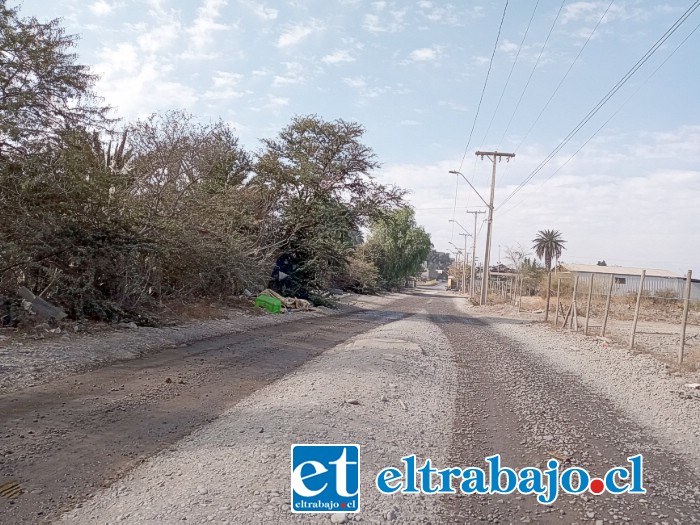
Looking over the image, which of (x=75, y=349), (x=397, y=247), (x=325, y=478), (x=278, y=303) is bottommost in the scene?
(x=75, y=349)

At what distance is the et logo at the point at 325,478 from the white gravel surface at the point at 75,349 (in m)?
4.34

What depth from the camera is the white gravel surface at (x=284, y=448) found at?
346 centimetres

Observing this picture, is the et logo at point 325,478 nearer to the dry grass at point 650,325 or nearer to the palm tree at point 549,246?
the dry grass at point 650,325

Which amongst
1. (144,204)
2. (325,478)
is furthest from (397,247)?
(325,478)

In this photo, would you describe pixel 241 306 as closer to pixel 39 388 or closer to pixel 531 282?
pixel 39 388

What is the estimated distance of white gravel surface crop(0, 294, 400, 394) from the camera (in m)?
7.11

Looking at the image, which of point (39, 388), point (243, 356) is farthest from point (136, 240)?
point (39, 388)

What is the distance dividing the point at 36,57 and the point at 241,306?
10055 millimetres

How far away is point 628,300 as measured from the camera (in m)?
29.3

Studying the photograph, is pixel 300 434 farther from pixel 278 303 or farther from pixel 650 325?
pixel 650 325

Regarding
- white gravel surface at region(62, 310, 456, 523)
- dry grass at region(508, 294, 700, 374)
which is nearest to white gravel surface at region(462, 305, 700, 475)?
dry grass at region(508, 294, 700, 374)

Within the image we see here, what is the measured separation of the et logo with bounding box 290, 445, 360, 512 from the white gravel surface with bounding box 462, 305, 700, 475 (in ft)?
10.8

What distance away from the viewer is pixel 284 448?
14.9ft

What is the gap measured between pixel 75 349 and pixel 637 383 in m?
9.45
